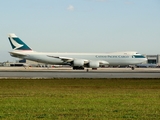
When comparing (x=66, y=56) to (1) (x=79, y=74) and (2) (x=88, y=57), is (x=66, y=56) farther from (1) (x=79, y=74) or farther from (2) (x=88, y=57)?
(1) (x=79, y=74)

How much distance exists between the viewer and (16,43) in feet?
297

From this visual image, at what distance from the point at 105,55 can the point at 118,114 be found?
246 ft

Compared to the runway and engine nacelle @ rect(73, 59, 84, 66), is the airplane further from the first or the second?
the runway

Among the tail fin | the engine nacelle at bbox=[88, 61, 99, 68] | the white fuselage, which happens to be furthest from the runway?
the tail fin

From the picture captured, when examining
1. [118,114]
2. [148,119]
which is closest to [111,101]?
[118,114]

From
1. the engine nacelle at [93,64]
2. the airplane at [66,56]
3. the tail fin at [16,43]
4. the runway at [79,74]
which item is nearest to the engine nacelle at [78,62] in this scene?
the airplane at [66,56]

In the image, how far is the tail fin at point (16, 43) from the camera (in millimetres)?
89750

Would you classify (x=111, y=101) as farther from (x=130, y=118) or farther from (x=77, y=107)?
(x=130, y=118)

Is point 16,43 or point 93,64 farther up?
point 16,43

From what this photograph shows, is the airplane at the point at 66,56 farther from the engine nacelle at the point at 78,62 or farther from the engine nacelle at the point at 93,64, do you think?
the engine nacelle at the point at 93,64

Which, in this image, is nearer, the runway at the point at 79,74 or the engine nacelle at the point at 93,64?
the runway at the point at 79,74

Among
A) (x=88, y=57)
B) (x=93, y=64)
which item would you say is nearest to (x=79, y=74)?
(x=93, y=64)

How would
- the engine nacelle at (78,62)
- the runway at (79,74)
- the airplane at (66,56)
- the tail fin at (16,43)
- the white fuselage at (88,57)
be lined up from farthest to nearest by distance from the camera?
the tail fin at (16,43)
the white fuselage at (88,57)
the airplane at (66,56)
the engine nacelle at (78,62)
the runway at (79,74)

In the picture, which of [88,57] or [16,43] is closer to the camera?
[88,57]
